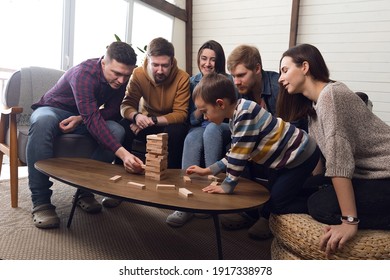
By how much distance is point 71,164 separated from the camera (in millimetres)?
1563

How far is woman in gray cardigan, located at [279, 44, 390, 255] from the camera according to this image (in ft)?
3.58

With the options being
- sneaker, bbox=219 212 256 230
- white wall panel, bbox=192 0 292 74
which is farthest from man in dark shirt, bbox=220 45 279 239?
white wall panel, bbox=192 0 292 74

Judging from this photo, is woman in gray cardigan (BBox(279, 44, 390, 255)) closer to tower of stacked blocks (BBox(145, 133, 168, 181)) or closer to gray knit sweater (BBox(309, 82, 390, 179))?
gray knit sweater (BBox(309, 82, 390, 179))

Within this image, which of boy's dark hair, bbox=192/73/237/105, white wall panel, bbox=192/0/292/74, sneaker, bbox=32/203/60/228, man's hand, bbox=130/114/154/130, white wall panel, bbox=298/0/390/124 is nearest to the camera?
boy's dark hair, bbox=192/73/237/105

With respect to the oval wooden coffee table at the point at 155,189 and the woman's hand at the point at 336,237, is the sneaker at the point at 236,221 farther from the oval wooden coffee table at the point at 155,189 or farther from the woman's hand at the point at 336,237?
the woman's hand at the point at 336,237

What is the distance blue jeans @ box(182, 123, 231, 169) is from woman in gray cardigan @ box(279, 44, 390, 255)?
668 mm

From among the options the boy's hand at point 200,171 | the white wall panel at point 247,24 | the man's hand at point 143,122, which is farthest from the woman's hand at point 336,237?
the white wall panel at point 247,24

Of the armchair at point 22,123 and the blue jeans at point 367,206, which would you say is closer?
the blue jeans at point 367,206

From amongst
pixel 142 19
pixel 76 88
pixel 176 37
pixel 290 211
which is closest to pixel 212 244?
pixel 290 211

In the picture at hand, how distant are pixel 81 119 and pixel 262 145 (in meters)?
1.04

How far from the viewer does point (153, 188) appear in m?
1.30

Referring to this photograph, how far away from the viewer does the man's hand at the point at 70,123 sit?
1.79 metres

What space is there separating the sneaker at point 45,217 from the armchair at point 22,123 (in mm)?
283

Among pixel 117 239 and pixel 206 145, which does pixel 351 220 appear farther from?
pixel 117 239
